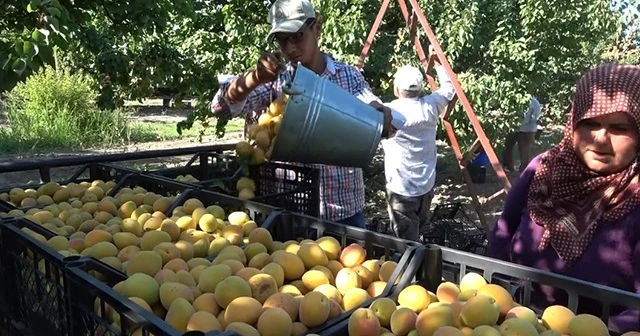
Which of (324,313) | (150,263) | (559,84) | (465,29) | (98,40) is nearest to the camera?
(324,313)

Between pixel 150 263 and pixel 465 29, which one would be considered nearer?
pixel 150 263

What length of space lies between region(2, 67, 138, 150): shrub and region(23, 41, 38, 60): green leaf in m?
9.09

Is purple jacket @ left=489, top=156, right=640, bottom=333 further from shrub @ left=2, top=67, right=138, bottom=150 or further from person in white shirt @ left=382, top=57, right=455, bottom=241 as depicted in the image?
shrub @ left=2, top=67, right=138, bottom=150

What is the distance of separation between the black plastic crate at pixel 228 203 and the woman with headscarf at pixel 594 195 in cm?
81

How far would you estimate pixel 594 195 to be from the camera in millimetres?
1476

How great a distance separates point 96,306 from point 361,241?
676 millimetres

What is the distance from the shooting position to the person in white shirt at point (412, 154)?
4.01 meters

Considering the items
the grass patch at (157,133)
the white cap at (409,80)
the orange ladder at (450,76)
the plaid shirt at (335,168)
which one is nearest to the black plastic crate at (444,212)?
the orange ladder at (450,76)

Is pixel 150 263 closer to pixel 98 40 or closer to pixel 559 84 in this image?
A: pixel 98 40

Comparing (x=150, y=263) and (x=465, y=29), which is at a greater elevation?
(x=465, y=29)

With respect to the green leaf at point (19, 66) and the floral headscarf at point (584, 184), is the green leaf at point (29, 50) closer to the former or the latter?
the green leaf at point (19, 66)

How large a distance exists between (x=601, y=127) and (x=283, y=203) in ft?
3.82

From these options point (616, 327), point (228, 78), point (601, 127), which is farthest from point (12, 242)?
point (601, 127)

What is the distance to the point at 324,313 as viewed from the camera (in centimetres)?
113
